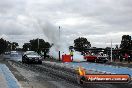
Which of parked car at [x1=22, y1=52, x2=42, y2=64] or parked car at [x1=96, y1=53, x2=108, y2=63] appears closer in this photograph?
parked car at [x1=22, y1=52, x2=42, y2=64]

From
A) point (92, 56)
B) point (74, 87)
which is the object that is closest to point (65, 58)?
point (92, 56)

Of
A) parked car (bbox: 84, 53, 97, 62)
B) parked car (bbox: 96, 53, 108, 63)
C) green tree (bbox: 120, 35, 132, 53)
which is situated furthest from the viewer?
green tree (bbox: 120, 35, 132, 53)

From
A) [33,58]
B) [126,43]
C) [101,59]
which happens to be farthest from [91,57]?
[126,43]

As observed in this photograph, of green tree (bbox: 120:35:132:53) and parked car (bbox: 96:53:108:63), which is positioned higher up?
green tree (bbox: 120:35:132:53)

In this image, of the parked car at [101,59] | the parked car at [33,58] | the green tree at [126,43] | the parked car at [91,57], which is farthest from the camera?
the green tree at [126,43]

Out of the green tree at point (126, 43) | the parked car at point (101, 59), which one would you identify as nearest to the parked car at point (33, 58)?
the parked car at point (101, 59)

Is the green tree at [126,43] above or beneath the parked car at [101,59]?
above

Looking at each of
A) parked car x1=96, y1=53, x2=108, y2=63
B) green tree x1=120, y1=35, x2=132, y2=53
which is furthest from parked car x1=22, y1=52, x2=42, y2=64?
green tree x1=120, y1=35, x2=132, y2=53

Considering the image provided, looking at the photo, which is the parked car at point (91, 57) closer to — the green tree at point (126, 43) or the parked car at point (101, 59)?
the parked car at point (101, 59)

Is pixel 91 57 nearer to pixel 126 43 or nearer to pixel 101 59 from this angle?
pixel 101 59

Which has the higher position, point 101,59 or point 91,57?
point 91,57

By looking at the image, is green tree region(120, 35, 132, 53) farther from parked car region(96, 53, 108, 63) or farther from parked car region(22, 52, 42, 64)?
parked car region(22, 52, 42, 64)

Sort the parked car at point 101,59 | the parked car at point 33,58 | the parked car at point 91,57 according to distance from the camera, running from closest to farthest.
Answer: the parked car at point 33,58
the parked car at point 101,59
the parked car at point 91,57

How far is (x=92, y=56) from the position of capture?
59.5 meters
